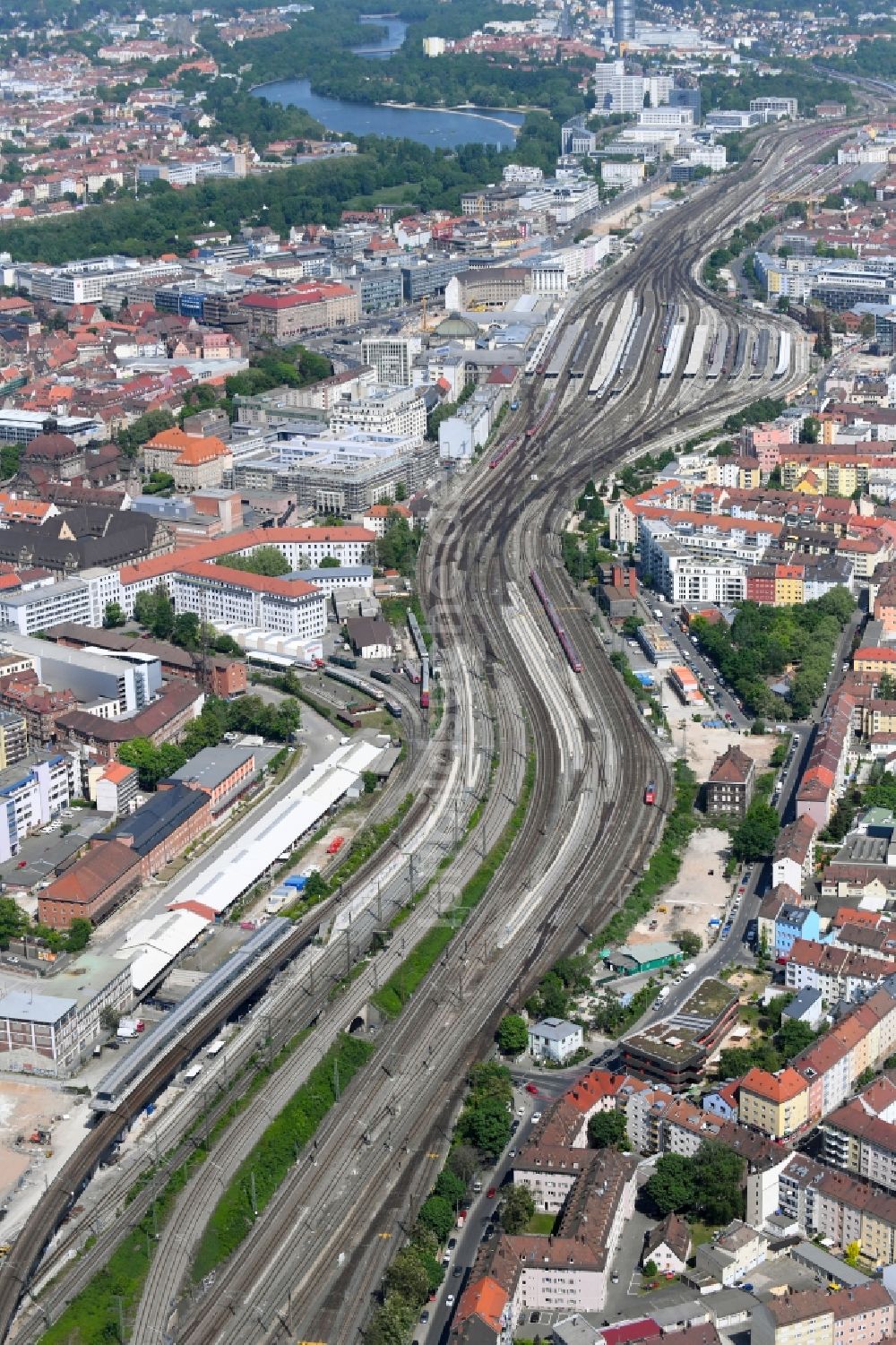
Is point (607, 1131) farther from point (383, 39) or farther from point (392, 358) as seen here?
point (383, 39)

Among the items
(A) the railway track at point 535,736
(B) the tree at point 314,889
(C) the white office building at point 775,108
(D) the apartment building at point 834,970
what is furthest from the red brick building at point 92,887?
(C) the white office building at point 775,108

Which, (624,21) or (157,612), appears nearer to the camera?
(157,612)

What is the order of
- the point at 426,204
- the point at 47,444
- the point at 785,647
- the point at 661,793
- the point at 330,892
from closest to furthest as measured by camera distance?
the point at 330,892 → the point at 661,793 → the point at 785,647 → the point at 47,444 → the point at 426,204

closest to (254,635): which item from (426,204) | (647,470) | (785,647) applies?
(785,647)

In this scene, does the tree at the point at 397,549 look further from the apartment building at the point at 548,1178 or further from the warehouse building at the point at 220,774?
the apartment building at the point at 548,1178

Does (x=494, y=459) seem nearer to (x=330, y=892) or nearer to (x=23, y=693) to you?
(x=23, y=693)

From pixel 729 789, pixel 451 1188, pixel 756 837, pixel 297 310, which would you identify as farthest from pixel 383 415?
pixel 451 1188
